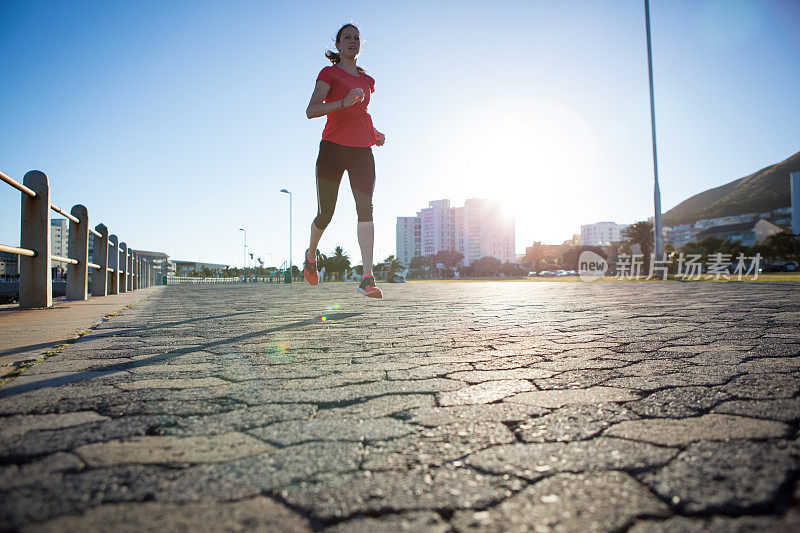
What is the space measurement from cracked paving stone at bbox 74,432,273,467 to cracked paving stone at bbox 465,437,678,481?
Answer: 576 mm

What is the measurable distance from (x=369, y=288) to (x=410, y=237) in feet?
539

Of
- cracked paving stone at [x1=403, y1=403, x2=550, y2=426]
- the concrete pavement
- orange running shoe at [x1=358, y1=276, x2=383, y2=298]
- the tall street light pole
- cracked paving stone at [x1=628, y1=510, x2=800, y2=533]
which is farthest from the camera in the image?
the tall street light pole

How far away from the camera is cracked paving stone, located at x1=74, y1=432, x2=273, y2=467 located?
1.11 metres

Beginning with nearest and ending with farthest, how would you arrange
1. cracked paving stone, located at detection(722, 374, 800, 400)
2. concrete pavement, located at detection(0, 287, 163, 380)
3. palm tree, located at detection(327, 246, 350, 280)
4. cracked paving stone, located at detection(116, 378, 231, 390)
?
1. cracked paving stone, located at detection(722, 374, 800, 400)
2. cracked paving stone, located at detection(116, 378, 231, 390)
3. concrete pavement, located at detection(0, 287, 163, 380)
4. palm tree, located at detection(327, 246, 350, 280)

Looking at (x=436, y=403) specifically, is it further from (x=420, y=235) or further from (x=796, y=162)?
(x=796, y=162)

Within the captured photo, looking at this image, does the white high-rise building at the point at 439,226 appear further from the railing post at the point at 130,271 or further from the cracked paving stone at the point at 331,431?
the cracked paving stone at the point at 331,431

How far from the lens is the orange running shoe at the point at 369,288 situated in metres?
5.15

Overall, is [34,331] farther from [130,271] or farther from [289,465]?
[130,271]

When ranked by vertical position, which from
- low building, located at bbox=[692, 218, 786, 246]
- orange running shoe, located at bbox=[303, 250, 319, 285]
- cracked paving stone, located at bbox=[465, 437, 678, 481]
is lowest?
cracked paving stone, located at bbox=[465, 437, 678, 481]

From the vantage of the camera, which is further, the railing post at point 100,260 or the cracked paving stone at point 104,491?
the railing post at point 100,260

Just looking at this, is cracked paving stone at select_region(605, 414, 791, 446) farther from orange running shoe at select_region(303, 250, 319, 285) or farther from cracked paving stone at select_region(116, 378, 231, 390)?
orange running shoe at select_region(303, 250, 319, 285)

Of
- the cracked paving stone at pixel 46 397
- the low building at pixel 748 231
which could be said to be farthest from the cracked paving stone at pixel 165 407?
the low building at pixel 748 231

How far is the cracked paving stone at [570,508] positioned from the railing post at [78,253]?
7456 millimetres

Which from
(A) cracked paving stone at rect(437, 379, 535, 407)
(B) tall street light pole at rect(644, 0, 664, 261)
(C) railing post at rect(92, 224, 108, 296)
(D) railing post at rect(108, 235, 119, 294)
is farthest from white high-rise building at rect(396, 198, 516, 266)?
(A) cracked paving stone at rect(437, 379, 535, 407)
